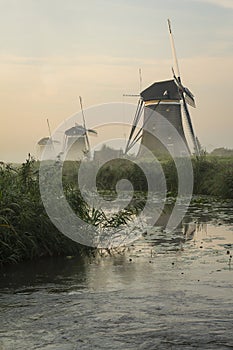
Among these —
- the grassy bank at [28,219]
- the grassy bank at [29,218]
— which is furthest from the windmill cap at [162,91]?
the grassy bank at [28,219]

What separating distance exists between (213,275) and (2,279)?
9.74 feet

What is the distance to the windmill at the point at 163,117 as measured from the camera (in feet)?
119

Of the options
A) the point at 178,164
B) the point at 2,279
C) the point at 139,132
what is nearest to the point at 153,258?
the point at 2,279

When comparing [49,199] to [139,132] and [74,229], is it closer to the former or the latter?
[74,229]

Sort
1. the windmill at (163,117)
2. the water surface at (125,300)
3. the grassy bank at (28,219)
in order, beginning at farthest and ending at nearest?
the windmill at (163,117) → the grassy bank at (28,219) → the water surface at (125,300)

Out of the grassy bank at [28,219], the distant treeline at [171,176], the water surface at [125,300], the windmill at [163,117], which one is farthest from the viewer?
the windmill at [163,117]

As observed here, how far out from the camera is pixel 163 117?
36406mm

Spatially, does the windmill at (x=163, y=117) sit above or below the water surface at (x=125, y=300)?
above

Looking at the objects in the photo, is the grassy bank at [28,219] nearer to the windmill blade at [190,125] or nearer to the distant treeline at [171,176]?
the distant treeline at [171,176]

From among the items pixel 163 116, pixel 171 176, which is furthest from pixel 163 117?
pixel 171 176

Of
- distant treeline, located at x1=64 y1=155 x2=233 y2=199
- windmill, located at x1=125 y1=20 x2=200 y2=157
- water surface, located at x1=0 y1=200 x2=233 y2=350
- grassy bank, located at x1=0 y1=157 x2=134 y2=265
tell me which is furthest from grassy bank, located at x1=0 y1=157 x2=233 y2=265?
windmill, located at x1=125 y1=20 x2=200 y2=157

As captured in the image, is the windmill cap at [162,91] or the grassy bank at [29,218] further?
the windmill cap at [162,91]

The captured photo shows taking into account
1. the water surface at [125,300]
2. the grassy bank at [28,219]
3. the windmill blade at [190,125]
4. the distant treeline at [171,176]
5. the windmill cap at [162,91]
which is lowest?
the water surface at [125,300]

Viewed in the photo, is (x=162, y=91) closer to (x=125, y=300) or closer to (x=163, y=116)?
(x=163, y=116)
